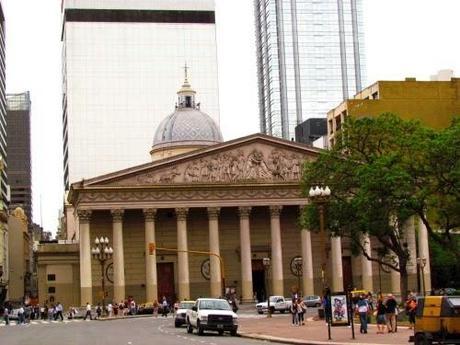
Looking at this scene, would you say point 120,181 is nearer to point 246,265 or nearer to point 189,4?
point 246,265

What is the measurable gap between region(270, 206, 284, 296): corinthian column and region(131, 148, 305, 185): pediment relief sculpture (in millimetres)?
3679

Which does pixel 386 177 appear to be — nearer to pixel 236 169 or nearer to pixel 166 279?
pixel 236 169

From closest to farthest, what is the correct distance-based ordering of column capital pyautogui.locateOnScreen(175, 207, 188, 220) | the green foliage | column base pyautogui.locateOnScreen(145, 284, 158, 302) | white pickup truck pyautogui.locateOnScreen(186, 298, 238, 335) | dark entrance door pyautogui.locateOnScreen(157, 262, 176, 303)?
white pickup truck pyautogui.locateOnScreen(186, 298, 238, 335) → the green foliage → column base pyautogui.locateOnScreen(145, 284, 158, 302) → column capital pyautogui.locateOnScreen(175, 207, 188, 220) → dark entrance door pyautogui.locateOnScreen(157, 262, 176, 303)

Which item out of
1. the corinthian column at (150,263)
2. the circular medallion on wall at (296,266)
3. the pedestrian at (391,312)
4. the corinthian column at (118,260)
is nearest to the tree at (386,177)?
the pedestrian at (391,312)

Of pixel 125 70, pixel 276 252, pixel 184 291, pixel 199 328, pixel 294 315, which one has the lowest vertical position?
pixel 199 328

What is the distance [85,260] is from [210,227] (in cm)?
1320

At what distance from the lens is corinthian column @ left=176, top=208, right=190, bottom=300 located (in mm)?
95438

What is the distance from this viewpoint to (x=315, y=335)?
44.9 metres

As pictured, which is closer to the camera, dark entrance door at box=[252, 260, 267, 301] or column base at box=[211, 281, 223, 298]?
column base at box=[211, 281, 223, 298]

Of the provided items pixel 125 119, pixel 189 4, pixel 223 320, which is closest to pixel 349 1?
pixel 189 4

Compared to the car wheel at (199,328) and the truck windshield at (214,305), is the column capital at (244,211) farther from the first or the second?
the car wheel at (199,328)

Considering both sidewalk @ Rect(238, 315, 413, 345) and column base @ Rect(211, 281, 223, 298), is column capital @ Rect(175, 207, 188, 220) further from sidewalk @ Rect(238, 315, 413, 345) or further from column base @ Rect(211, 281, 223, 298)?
sidewalk @ Rect(238, 315, 413, 345)

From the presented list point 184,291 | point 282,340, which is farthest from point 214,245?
point 282,340

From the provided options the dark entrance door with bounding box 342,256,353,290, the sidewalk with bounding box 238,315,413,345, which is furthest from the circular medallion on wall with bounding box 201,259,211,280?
the sidewalk with bounding box 238,315,413,345
